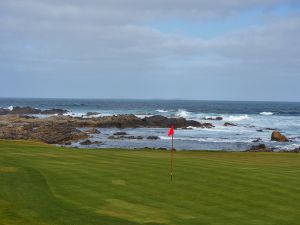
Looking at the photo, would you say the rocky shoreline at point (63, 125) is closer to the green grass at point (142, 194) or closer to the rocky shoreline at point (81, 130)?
the rocky shoreline at point (81, 130)

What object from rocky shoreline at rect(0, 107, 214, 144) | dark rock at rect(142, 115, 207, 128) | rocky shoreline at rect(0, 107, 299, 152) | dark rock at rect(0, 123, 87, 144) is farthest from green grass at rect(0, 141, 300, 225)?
dark rock at rect(142, 115, 207, 128)

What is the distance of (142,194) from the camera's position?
1393 cm

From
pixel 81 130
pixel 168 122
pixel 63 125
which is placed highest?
pixel 168 122

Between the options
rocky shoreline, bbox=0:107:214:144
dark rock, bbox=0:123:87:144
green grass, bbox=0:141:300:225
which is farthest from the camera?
rocky shoreline, bbox=0:107:214:144

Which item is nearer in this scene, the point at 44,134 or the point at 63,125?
the point at 44,134

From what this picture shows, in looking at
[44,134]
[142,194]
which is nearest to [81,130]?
[44,134]

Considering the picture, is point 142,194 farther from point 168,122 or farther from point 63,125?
point 168,122

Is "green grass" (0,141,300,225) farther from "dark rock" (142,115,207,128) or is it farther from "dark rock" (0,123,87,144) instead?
"dark rock" (142,115,207,128)

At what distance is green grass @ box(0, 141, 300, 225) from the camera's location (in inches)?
463

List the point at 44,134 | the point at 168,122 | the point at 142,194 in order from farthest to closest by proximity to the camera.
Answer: the point at 168,122 < the point at 44,134 < the point at 142,194

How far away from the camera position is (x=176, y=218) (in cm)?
1185

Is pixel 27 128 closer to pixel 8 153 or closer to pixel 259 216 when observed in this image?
pixel 8 153

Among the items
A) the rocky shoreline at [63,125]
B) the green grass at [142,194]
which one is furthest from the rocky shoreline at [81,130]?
the green grass at [142,194]

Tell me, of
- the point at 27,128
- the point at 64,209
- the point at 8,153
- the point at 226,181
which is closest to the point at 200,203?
the point at 226,181
